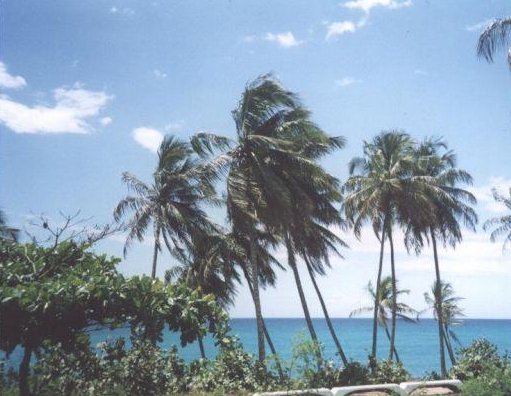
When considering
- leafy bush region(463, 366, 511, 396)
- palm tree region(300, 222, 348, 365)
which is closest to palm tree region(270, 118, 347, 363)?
palm tree region(300, 222, 348, 365)

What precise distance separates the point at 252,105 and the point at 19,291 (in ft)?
39.1

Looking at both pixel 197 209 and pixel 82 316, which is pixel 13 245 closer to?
pixel 82 316

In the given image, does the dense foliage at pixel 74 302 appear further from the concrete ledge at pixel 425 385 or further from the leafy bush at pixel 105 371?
the concrete ledge at pixel 425 385

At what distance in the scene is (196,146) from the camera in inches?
709

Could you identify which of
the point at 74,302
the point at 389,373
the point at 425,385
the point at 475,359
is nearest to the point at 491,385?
the point at 425,385

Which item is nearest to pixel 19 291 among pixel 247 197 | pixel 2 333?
pixel 2 333

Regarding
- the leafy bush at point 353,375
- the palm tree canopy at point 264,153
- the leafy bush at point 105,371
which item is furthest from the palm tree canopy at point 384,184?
the leafy bush at point 105,371

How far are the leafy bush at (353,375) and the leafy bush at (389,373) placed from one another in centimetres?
62

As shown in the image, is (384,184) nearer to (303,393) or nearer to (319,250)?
(319,250)

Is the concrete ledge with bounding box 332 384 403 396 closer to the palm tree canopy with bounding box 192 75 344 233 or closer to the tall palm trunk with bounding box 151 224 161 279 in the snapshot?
the palm tree canopy with bounding box 192 75 344 233

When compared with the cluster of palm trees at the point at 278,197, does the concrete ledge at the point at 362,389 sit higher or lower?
lower

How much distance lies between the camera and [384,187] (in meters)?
22.8

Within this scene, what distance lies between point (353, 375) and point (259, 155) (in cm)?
778

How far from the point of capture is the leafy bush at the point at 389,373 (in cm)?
1534
